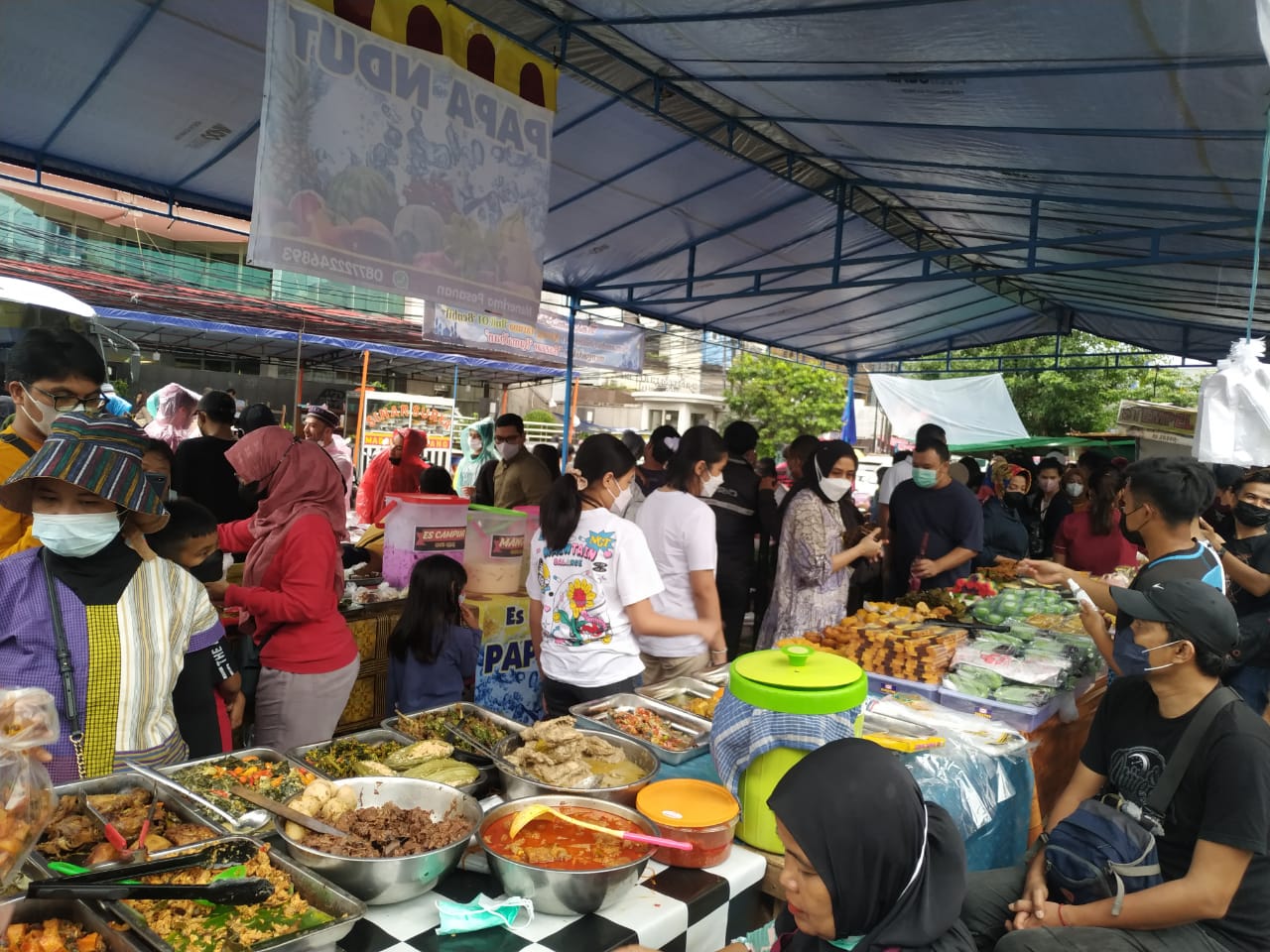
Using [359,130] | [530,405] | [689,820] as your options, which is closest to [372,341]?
[359,130]

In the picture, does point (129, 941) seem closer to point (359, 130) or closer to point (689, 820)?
point (689, 820)

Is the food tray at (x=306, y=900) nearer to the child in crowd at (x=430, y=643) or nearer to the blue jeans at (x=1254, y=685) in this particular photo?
the child in crowd at (x=430, y=643)

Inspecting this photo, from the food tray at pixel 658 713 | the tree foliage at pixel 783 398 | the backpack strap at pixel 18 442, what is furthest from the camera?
the tree foliage at pixel 783 398

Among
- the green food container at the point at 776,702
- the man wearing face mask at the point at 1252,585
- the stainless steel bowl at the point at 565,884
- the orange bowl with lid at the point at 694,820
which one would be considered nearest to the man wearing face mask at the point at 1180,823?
the green food container at the point at 776,702

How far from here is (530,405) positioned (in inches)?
1358

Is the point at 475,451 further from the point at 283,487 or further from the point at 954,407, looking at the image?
the point at 954,407

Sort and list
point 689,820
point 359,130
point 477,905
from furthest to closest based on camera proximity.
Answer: point 359,130, point 689,820, point 477,905

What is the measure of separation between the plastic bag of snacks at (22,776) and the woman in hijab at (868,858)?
1282 mm

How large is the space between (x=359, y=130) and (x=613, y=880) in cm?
306

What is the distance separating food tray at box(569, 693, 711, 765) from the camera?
2361mm

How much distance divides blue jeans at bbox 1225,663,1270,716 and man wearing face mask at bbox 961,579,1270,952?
6.24ft

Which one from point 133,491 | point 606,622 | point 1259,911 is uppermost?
point 133,491

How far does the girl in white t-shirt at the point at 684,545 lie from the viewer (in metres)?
3.40

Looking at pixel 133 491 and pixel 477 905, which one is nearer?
pixel 477 905
